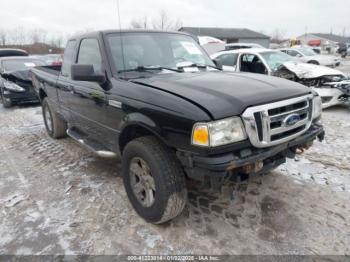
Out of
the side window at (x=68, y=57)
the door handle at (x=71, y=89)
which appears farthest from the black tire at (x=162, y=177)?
the side window at (x=68, y=57)

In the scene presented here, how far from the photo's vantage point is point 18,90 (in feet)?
28.8

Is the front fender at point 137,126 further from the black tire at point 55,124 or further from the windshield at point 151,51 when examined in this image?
the black tire at point 55,124

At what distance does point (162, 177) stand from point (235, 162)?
64cm

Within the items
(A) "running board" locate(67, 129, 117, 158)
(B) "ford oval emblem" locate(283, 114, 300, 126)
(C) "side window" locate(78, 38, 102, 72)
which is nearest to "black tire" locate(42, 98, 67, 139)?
(A) "running board" locate(67, 129, 117, 158)

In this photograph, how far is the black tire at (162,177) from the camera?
7.85ft

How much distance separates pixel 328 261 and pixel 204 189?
1.48 metres

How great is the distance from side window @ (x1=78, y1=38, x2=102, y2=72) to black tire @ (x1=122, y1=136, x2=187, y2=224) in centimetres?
130

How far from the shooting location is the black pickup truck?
2.19m

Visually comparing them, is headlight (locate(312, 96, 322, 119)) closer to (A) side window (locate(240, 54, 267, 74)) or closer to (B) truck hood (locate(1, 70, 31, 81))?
(A) side window (locate(240, 54, 267, 74))

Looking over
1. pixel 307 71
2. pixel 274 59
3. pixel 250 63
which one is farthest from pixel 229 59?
pixel 307 71

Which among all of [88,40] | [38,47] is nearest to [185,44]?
[88,40]

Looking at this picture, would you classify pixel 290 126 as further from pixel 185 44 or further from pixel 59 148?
pixel 59 148

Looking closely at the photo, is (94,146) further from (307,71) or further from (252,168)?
(307,71)

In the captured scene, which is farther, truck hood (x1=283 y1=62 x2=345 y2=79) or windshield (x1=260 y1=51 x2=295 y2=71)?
windshield (x1=260 y1=51 x2=295 y2=71)
